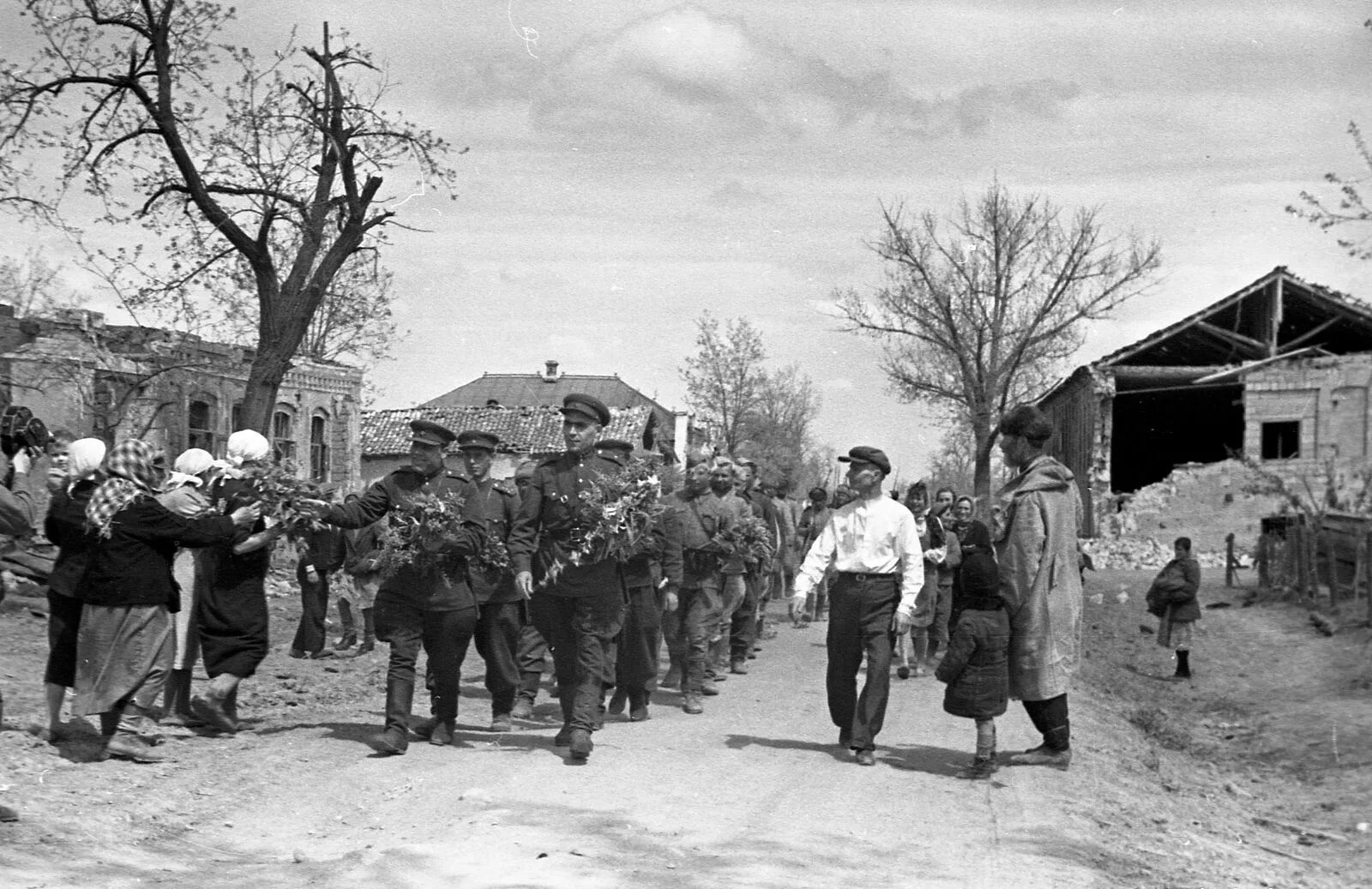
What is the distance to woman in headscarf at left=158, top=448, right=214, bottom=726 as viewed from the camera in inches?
360

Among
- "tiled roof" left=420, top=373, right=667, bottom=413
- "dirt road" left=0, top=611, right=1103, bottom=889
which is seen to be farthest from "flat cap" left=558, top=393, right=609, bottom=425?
"tiled roof" left=420, top=373, right=667, bottom=413

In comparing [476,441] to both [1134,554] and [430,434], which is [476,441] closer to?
[430,434]

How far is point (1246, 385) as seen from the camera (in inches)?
1427

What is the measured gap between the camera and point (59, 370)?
27219mm

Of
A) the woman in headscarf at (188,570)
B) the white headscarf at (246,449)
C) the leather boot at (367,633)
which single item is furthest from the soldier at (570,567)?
the leather boot at (367,633)

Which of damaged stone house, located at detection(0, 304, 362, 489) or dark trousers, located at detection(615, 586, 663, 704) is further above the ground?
damaged stone house, located at detection(0, 304, 362, 489)

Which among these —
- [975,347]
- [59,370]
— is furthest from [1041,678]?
[975,347]

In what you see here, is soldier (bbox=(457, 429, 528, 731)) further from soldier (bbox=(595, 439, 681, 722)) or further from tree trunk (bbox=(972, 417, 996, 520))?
tree trunk (bbox=(972, 417, 996, 520))

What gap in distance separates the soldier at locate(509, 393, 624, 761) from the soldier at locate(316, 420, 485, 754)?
343 mm

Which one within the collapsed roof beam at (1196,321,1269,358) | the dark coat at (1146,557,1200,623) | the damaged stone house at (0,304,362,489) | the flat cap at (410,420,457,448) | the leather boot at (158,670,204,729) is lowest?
the leather boot at (158,670,204,729)

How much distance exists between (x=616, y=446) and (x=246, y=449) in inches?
102

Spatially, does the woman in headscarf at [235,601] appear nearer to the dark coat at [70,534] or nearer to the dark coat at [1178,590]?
the dark coat at [70,534]

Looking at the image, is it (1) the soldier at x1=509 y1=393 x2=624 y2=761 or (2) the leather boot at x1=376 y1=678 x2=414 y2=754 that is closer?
(2) the leather boot at x1=376 y1=678 x2=414 y2=754

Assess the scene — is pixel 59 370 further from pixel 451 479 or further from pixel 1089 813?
pixel 1089 813
